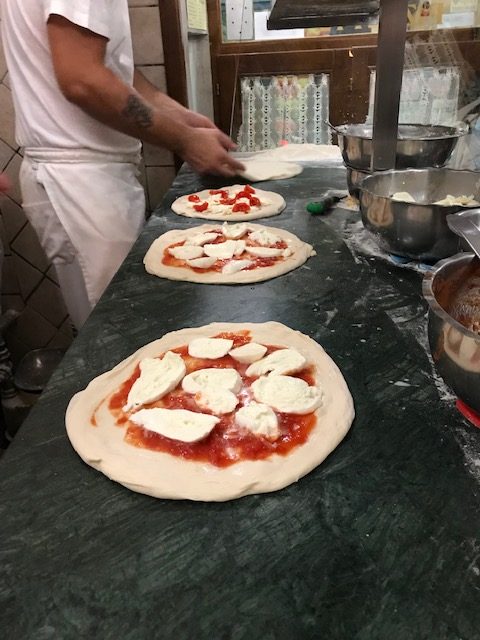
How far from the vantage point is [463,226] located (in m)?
1.16

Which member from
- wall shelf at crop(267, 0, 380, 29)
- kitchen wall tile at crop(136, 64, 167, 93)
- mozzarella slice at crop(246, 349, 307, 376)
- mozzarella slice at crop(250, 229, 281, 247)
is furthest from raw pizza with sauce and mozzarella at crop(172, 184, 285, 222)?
mozzarella slice at crop(246, 349, 307, 376)

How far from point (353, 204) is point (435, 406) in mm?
1426

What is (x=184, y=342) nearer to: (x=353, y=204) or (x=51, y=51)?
(x=353, y=204)

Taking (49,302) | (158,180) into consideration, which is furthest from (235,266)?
(49,302)

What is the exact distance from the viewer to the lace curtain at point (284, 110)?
12.3 ft

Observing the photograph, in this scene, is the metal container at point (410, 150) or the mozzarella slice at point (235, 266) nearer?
the mozzarella slice at point (235, 266)

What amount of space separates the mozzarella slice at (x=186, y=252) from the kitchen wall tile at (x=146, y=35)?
1.81 meters

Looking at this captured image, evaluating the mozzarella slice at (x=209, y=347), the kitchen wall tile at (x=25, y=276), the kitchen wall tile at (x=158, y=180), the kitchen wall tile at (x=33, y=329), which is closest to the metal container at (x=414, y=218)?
the mozzarella slice at (x=209, y=347)

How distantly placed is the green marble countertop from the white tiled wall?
2.39 metres

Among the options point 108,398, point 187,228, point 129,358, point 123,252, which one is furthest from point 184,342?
point 123,252

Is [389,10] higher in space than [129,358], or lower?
higher

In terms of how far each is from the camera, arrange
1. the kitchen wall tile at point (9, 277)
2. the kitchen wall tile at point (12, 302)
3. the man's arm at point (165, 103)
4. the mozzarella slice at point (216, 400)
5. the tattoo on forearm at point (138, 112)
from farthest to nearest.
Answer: the kitchen wall tile at point (12, 302), the kitchen wall tile at point (9, 277), the man's arm at point (165, 103), the tattoo on forearm at point (138, 112), the mozzarella slice at point (216, 400)

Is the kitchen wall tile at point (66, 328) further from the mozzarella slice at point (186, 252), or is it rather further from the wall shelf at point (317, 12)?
the wall shelf at point (317, 12)

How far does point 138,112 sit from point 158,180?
1130 millimetres
